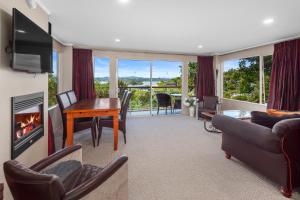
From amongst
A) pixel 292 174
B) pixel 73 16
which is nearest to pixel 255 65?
pixel 292 174

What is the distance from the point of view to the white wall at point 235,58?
4.79 meters

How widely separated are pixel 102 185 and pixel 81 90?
450cm

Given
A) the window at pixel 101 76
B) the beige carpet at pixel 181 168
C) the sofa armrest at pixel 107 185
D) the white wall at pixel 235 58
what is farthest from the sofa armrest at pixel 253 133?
the window at pixel 101 76

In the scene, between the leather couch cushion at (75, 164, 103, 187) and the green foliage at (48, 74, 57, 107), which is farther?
the green foliage at (48, 74, 57, 107)

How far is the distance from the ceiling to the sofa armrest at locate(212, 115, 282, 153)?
61.1 inches

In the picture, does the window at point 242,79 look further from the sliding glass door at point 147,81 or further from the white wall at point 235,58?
the sliding glass door at point 147,81

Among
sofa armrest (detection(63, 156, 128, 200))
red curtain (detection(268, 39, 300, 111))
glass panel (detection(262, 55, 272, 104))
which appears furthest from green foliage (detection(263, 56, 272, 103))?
sofa armrest (detection(63, 156, 128, 200))

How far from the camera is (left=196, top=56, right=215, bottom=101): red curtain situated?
647 cm

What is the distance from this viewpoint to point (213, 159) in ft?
9.31

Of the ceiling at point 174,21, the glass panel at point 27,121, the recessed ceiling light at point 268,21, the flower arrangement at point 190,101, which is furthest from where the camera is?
the flower arrangement at point 190,101

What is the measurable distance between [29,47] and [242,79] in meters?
5.54

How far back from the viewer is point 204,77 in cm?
650

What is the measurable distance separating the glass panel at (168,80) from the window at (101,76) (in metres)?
1.61

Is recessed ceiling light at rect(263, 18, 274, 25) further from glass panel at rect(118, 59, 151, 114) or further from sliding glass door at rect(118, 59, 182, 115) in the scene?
glass panel at rect(118, 59, 151, 114)
